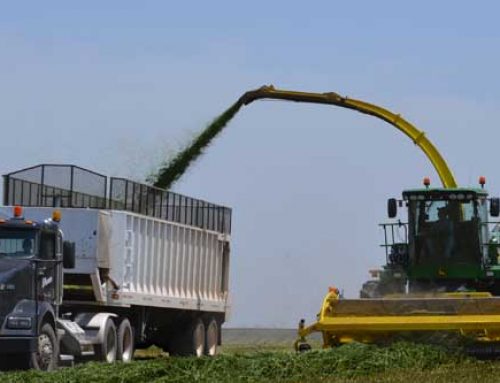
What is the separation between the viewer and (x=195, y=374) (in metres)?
18.7

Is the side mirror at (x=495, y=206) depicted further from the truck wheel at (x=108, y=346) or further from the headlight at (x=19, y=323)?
the headlight at (x=19, y=323)

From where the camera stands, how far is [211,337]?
3192cm

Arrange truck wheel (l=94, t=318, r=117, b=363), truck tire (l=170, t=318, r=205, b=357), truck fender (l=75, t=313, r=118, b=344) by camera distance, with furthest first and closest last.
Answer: truck tire (l=170, t=318, r=205, b=357) → truck fender (l=75, t=313, r=118, b=344) → truck wheel (l=94, t=318, r=117, b=363)

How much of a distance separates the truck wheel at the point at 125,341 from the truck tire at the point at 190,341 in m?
3.75

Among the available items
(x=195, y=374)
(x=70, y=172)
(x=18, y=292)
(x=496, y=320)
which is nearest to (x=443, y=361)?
(x=496, y=320)

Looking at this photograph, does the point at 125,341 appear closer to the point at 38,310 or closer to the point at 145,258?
the point at 145,258

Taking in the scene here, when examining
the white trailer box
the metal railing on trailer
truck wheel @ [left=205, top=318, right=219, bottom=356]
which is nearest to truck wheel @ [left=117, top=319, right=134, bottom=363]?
the white trailer box

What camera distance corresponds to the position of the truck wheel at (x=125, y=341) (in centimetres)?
2555

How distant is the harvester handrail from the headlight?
13.9m

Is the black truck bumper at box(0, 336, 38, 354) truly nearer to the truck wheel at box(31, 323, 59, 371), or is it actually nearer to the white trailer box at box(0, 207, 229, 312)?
the truck wheel at box(31, 323, 59, 371)

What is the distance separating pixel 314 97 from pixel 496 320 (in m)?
13.5

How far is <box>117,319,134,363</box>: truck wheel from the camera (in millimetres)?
25547

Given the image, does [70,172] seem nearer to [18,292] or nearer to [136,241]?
[136,241]

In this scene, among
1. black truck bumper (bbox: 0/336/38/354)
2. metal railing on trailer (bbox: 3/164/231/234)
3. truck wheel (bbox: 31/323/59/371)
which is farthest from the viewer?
metal railing on trailer (bbox: 3/164/231/234)
